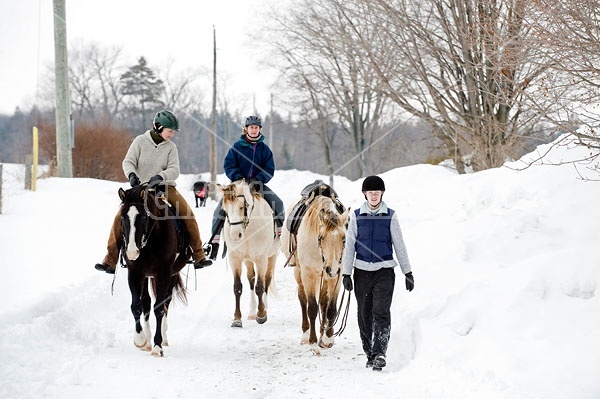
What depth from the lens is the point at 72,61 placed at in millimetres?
56469

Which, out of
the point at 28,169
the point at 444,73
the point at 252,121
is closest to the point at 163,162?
the point at 252,121

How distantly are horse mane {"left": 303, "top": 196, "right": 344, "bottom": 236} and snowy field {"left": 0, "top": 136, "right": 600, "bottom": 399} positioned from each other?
149cm

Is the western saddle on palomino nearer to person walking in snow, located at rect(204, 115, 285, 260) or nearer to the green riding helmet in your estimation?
person walking in snow, located at rect(204, 115, 285, 260)

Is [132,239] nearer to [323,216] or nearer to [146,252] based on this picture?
[146,252]

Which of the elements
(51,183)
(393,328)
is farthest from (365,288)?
(51,183)

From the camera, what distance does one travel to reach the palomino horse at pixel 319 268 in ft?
19.9

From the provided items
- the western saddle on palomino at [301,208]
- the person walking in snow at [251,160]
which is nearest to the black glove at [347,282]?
the western saddle on palomino at [301,208]

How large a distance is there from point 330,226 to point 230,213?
1766mm

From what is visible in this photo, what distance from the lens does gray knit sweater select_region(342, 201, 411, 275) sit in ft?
18.6

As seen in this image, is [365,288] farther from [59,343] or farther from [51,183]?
[51,183]

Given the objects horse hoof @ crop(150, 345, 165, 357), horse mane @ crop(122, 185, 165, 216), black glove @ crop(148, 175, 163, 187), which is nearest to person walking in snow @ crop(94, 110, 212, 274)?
black glove @ crop(148, 175, 163, 187)

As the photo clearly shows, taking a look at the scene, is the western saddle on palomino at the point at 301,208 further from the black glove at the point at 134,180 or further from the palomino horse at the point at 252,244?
the black glove at the point at 134,180

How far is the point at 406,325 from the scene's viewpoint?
6328mm

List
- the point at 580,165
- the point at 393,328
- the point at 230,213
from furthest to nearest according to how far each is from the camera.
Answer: the point at 580,165, the point at 230,213, the point at 393,328
